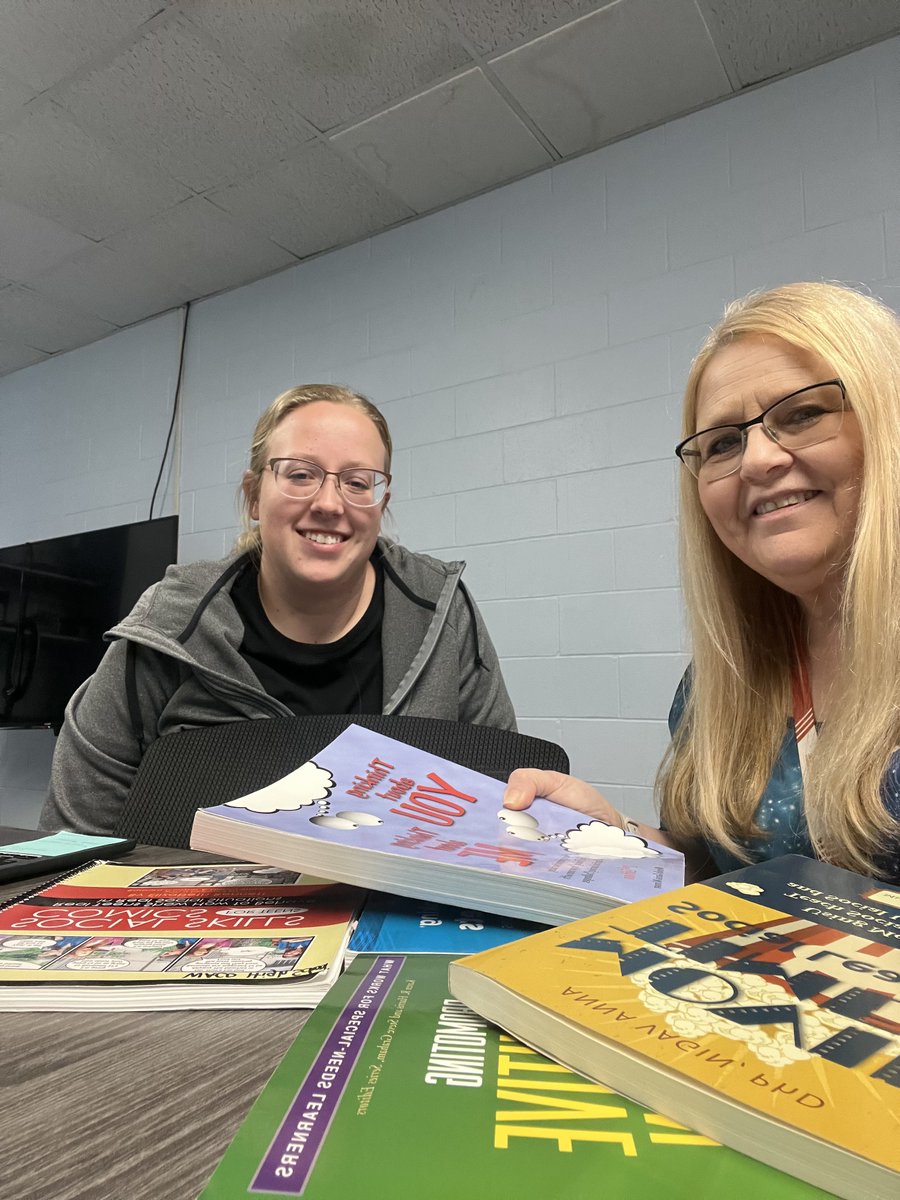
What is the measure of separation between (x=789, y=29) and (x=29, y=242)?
8.87 feet

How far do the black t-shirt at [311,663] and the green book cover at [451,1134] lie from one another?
0.95 meters

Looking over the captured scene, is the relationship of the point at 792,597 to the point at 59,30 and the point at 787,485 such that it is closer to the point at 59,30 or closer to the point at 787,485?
the point at 787,485

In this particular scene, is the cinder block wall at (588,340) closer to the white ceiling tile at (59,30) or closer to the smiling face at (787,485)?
the white ceiling tile at (59,30)

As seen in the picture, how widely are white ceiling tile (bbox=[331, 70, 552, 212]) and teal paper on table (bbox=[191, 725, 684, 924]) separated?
218 cm

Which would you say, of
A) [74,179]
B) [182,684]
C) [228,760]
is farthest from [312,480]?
[74,179]

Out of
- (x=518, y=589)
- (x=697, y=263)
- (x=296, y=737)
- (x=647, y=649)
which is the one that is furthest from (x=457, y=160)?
(x=296, y=737)

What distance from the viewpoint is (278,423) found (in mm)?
1375

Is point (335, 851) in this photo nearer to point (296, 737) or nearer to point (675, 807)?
point (296, 737)

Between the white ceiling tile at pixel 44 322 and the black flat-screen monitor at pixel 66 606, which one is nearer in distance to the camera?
the black flat-screen monitor at pixel 66 606

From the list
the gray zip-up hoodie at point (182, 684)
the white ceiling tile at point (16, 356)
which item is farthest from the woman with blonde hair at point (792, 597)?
the white ceiling tile at point (16, 356)

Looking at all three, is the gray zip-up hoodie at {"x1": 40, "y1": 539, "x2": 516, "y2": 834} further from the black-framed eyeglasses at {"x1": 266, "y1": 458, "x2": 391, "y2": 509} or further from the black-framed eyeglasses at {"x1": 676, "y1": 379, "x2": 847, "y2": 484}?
the black-framed eyeglasses at {"x1": 676, "y1": 379, "x2": 847, "y2": 484}

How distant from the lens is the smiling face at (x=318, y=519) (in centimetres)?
128

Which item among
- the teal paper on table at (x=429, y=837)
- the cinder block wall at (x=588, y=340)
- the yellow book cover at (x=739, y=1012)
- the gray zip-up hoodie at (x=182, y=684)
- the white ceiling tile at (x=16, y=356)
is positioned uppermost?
the white ceiling tile at (x=16, y=356)

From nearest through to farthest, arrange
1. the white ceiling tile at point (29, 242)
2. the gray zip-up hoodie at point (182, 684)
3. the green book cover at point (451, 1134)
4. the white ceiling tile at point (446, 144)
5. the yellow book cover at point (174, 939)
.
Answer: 1. the green book cover at point (451, 1134)
2. the yellow book cover at point (174, 939)
3. the gray zip-up hoodie at point (182, 684)
4. the white ceiling tile at point (446, 144)
5. the white ceiling tile at point (29, 242)
